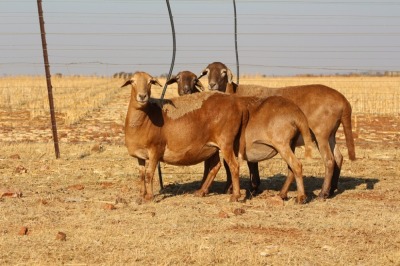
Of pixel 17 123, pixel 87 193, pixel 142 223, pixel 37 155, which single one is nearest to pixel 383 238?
pixel 142 223

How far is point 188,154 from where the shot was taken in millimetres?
11680

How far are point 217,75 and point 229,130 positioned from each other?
2274 millimetres

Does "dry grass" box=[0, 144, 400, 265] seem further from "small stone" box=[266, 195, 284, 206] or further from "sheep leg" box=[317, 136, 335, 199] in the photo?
"sheep leg" box=[317, 136, 335, 199]

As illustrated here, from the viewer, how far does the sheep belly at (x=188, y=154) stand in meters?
11.7

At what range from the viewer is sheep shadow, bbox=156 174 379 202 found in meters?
12.7

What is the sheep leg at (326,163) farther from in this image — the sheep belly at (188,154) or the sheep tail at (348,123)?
the sheep belly at (188,154)

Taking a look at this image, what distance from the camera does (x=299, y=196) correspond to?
445 inches

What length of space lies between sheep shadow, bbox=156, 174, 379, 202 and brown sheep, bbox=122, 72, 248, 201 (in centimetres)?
88

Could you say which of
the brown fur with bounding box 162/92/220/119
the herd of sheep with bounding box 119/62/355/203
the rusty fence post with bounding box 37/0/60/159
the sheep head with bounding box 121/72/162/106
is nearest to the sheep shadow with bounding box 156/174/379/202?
the herd of sheep with bounding box 119/62/355/203

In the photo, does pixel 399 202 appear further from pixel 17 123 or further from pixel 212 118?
pixel 17 123

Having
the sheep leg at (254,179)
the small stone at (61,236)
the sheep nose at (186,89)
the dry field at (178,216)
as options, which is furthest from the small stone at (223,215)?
the sheep nose at (186,89)

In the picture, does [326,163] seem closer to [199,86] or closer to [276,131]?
[276,131]

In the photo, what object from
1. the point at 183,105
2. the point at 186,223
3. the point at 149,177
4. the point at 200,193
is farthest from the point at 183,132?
the point at 186,223

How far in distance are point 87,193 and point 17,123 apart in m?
14.7
